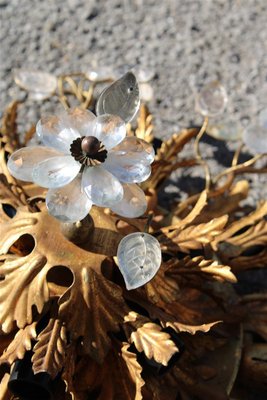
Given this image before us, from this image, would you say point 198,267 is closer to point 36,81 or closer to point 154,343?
point 154,343

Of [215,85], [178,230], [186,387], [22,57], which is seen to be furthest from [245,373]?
[22,57]

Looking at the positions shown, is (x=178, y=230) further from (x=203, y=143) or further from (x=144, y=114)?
(x=203, y=143)

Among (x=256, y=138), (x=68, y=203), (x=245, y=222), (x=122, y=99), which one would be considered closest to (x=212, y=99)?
(x=256, y=138)

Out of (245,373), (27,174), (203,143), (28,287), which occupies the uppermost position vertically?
(27,174)

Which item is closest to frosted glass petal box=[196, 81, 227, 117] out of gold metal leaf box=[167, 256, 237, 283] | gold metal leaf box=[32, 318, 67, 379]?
gold metal leaf box=[167, 256, 237, 283]

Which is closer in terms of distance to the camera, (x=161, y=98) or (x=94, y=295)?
(x=94, y=295)

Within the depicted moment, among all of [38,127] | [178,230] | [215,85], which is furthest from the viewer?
[215,85]

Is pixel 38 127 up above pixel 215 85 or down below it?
above

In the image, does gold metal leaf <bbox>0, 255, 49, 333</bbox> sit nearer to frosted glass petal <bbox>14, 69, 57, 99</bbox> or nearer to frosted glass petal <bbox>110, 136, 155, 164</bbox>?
frosted glass petal <bbox>110, 136, 155, 164</bbox>
